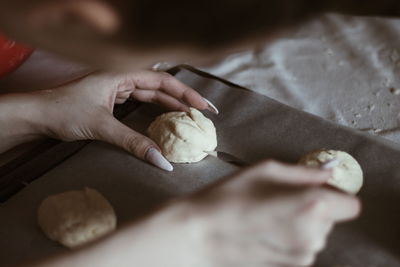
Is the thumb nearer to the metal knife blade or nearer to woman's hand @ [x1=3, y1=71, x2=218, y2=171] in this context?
woman's hand @ [x1=3, y1=71, x2=218, y2=171]

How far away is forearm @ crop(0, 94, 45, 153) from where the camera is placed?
1182 millimetres

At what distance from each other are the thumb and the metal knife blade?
0.38ft

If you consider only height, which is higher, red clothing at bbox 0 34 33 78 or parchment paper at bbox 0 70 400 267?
red clothing at bbox 0 34 33 78

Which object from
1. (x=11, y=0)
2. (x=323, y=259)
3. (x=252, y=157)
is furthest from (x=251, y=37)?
(x=252, y=157)

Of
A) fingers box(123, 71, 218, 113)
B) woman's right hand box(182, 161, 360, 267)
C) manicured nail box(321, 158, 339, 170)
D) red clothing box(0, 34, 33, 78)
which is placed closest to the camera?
woman's right hand box(182, 161, 360, 267)

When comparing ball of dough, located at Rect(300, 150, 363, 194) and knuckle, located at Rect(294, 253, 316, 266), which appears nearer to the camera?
knuckle, located at Rect(294, 253, 316, 266)

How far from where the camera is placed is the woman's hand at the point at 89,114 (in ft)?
3.80

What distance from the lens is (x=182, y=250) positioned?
74 cm

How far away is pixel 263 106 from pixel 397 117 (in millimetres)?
375

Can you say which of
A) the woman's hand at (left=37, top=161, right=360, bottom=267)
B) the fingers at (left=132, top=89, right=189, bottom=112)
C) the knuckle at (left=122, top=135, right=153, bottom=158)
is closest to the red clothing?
the fingers at (left=132, top=89, right=189, bottom=112)

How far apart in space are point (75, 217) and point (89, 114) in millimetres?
275

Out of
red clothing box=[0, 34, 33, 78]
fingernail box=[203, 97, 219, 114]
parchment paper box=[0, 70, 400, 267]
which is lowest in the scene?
parchment paper box=[0, 70, 400, 267]

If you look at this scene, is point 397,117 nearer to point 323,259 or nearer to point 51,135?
point 323,259

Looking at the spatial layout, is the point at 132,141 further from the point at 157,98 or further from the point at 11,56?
the point at 11,56
